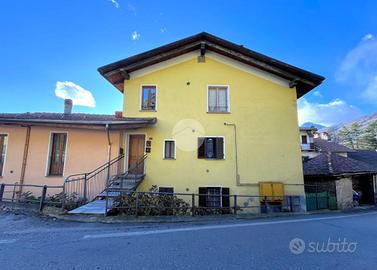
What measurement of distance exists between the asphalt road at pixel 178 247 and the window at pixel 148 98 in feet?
23.9

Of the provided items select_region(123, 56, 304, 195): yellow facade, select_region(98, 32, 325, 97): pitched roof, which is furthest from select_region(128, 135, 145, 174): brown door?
select_region(98, 32, 325, 97): pitched roof

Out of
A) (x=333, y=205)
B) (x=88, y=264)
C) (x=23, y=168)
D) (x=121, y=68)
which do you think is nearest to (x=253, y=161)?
(x=333, y=205)

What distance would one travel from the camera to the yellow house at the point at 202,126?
1230 centimetres

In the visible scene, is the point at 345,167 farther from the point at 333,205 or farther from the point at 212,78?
the point at 212,78

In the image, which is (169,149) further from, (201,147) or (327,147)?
(327,147)

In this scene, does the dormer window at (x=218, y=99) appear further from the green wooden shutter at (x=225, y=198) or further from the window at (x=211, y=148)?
the green wooden shutter at (x=225, y=198)

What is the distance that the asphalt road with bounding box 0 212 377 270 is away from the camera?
14.1 ft

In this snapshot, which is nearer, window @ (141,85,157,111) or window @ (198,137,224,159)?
window @ (198,137,224,159)

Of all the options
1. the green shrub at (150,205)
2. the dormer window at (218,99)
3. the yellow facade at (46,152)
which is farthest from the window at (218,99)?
the green shrub at (150,205)

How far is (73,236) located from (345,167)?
58.5 ft

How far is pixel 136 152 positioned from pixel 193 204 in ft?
16.2

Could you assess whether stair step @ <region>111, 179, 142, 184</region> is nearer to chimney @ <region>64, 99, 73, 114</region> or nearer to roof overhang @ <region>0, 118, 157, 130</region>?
roof overhang @ <region>0, 118, 157, 130</region>

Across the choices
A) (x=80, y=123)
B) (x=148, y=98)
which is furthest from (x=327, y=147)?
(x=80, y=123)

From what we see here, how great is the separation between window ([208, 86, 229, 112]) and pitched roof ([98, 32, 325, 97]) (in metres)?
2.10
